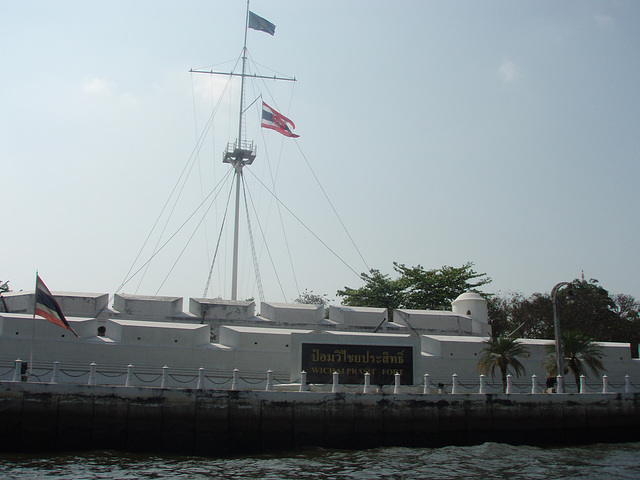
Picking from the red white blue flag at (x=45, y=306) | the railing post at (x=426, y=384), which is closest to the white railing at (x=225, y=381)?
the railing post at (x=426, y=384)

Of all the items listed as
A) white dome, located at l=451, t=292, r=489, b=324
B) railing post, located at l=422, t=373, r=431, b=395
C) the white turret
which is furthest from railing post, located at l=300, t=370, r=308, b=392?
white dome, located at l=451, t=292, r=489, b=324

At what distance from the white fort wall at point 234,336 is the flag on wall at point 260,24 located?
19.7 meters

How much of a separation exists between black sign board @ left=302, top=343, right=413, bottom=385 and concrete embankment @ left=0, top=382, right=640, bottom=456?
2599mm

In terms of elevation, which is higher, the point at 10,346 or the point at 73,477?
the point at 10,346

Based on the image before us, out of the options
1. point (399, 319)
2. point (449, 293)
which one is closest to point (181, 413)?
point (399, 319)

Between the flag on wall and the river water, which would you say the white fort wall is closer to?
the river water

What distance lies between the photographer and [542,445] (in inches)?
979

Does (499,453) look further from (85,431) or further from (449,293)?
(449,293)

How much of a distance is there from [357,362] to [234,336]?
6.96 metres

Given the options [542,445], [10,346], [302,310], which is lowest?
[542,445]

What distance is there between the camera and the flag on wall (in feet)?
130

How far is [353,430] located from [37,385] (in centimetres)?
1218

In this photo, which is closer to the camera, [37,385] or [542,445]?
[37,385]

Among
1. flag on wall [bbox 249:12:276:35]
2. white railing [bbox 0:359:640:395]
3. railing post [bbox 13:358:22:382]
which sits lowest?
white railing [bbox 0:359:640:395]
